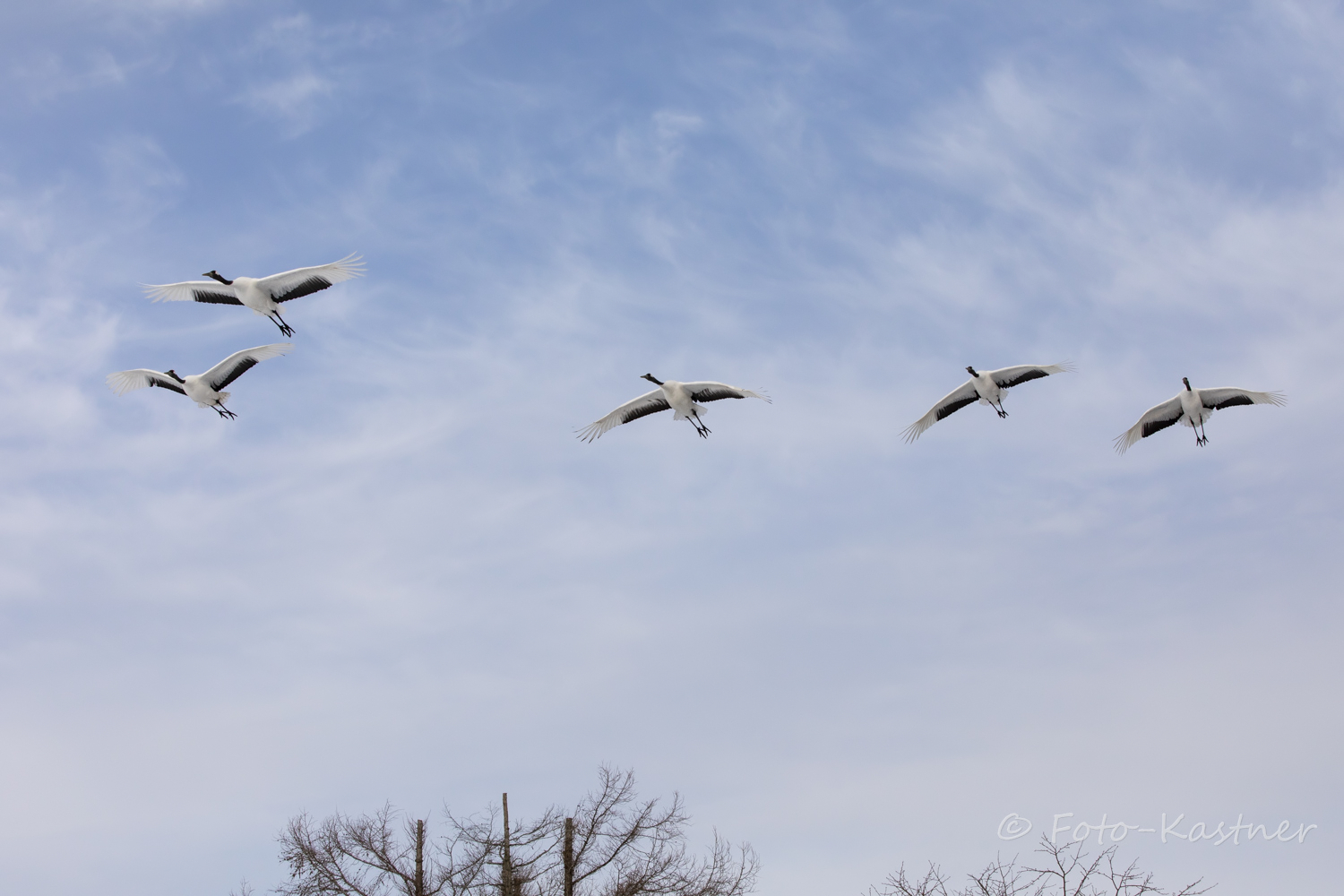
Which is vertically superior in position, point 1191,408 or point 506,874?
point 1191,408

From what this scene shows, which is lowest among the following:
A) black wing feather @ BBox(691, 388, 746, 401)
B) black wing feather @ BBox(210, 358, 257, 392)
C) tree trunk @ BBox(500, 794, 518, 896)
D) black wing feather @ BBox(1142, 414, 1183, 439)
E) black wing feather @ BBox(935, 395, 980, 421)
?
tree trunk @ BBox(500, 794, 518, 896)

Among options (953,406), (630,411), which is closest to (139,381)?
(630,411)

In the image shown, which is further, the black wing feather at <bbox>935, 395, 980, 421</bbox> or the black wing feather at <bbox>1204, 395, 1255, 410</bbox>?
the black wing feather at <bbox>935, 395, 980, 421</bbox>

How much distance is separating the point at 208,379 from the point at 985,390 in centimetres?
1706

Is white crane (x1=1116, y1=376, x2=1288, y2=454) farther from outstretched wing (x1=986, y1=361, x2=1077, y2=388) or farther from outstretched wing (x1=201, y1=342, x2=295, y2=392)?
outstretched wing (x1=201, y1=342, x2=295, y2=392)

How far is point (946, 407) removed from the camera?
26406mm

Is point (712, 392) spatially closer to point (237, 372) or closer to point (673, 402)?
point (673, 402)

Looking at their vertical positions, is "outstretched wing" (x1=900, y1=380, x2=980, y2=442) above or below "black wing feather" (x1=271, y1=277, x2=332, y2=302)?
below

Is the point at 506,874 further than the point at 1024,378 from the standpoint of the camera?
No

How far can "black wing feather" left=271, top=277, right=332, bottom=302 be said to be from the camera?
23991mm

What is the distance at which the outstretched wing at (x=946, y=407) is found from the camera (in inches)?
1026

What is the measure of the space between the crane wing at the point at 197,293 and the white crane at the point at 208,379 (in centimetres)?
128

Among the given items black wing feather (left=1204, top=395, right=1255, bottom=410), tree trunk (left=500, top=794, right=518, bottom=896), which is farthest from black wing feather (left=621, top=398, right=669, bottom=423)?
black wing feather (left=1204, top=395, right=1255, bottom=410)

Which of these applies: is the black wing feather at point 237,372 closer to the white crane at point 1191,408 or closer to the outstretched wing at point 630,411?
the outstretched wing at point 630,411
